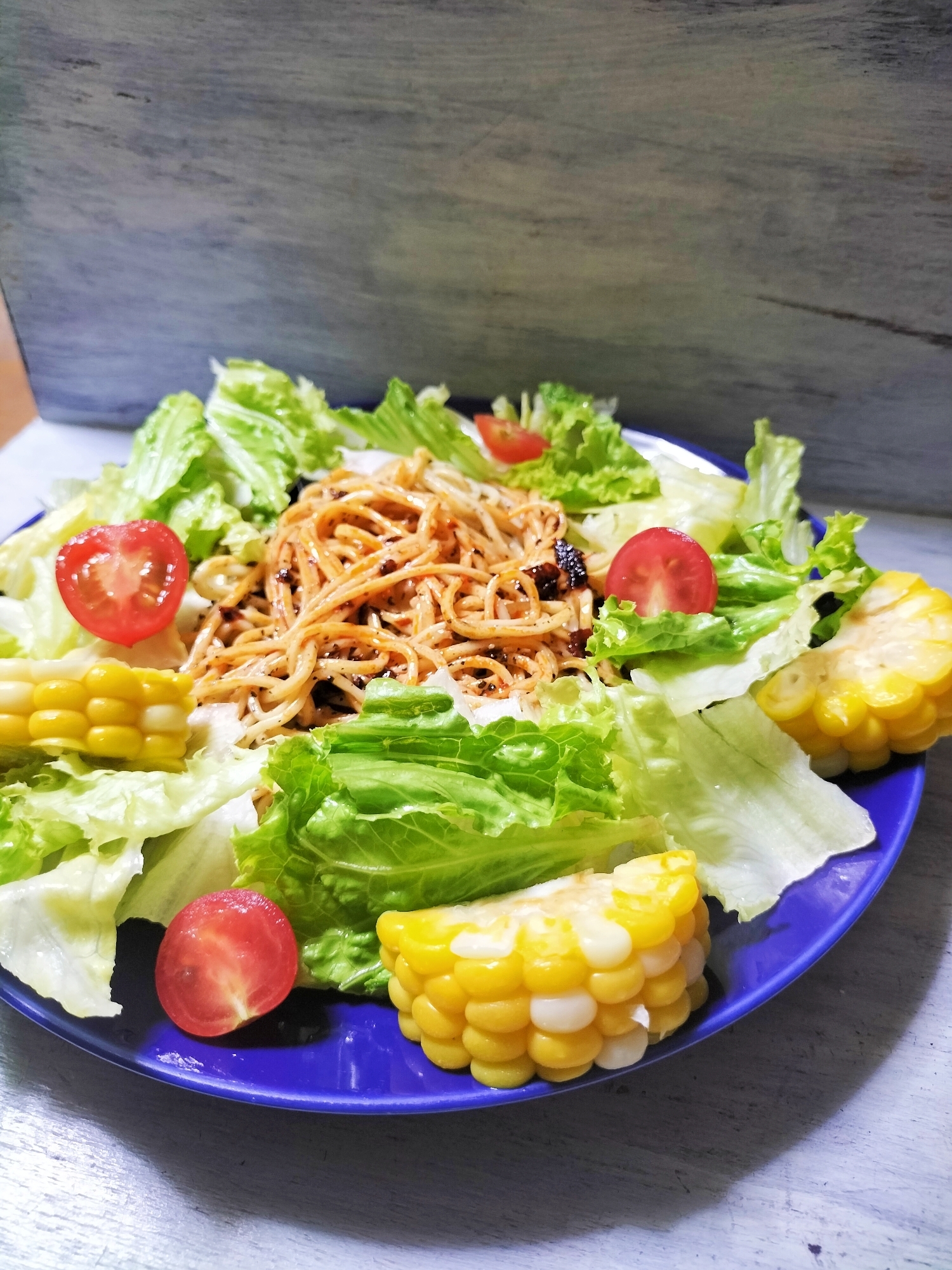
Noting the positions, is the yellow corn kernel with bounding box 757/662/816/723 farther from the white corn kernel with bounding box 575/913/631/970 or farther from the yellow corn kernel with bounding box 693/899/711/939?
the white corn kernel with bounding box 575/913/631/970

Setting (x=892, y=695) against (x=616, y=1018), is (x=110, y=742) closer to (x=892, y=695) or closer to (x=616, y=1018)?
(x=616, y=1018)

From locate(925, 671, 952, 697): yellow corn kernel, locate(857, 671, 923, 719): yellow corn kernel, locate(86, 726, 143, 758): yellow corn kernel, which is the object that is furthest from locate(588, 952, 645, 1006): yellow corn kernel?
locate(86, 726, 143, 758): yellow corn kernel

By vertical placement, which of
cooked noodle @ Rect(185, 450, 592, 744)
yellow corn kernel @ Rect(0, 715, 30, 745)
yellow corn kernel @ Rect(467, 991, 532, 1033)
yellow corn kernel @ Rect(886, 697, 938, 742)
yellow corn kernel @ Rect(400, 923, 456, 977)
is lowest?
yellow corn kernel @ Rect(467, 991, 532, 1033)

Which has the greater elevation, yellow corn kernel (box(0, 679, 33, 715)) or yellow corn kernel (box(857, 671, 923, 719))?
yellow corn kernel (box(0, 679, 33, 715))

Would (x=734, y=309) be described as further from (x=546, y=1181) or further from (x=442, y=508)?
(x=546, y=1181)

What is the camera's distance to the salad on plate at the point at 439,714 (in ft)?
5.47

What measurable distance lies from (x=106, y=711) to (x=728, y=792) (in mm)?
1384

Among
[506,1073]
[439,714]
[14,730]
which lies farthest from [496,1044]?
[14,730]

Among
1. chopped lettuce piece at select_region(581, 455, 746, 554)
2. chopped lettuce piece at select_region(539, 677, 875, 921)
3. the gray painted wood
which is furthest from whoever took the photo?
chopped lettuce piece at select_region(581, 455, 746, 554)

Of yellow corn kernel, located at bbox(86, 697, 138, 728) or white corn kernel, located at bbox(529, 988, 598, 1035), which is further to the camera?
yellow corn kernel, located at bbox(86, 697, 138, 728)

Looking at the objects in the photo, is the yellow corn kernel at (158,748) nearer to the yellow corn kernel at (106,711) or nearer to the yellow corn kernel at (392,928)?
the yellow corn kernel at (106,711)

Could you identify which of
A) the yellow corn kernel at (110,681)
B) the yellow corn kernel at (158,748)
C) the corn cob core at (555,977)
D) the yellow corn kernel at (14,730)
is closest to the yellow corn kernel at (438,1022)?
the corn cob core at (555,977)

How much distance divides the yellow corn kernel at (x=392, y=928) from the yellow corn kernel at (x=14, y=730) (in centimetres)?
91

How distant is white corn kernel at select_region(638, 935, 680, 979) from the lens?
1579mm
